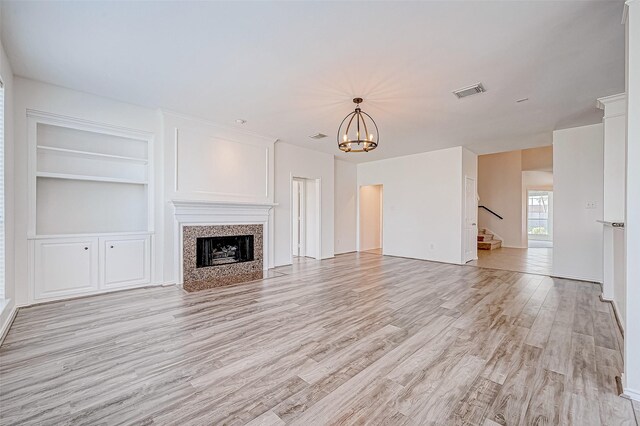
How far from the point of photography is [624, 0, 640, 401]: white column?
74.7 inches

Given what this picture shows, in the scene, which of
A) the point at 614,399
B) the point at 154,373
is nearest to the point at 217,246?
the point at 154,373

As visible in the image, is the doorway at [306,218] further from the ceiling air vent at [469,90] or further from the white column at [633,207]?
the white column at [633,207]

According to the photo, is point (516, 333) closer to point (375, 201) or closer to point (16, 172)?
point (16, 172)

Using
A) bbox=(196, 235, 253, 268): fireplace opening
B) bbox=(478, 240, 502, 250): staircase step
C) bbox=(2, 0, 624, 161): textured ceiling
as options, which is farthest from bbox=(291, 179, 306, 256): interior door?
bbox=(478, 240, 502, 250): staircase step

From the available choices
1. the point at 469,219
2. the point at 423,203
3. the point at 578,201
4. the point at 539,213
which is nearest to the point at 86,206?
the point at 423,203

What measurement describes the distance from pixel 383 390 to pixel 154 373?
5.68 feet

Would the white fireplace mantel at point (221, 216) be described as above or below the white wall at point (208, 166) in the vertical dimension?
below

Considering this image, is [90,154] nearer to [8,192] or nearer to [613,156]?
[8,192]

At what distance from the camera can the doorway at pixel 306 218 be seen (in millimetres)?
7520

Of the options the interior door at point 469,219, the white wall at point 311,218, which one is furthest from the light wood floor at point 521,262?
the white wall at point 311,218

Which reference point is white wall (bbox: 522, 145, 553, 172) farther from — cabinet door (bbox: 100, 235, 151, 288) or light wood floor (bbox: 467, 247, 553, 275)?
cabinet door (bbox: 100, 235, 151, 288)

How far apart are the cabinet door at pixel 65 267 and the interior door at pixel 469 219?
747 centimetres

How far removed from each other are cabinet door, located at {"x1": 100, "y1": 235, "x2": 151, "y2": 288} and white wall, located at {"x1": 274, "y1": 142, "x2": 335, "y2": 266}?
2.62m

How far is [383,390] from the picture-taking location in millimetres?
1936
